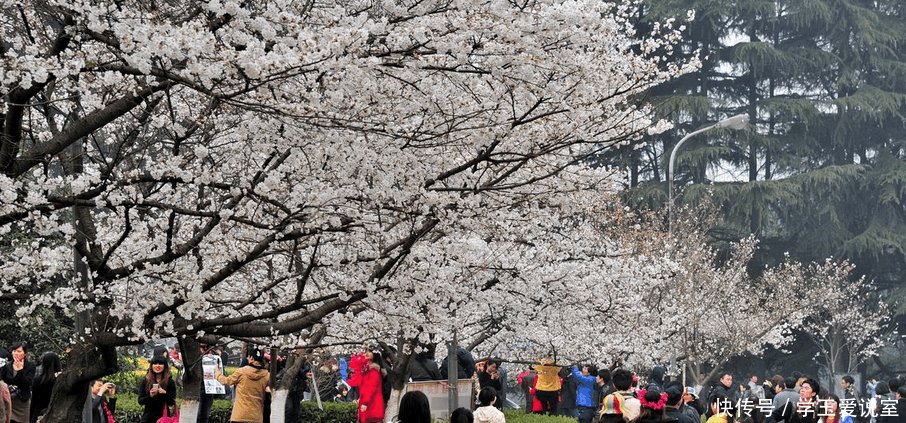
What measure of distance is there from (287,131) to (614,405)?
540 centimetres

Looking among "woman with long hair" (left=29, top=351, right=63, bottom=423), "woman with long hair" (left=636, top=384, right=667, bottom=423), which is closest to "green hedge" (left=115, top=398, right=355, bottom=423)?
"woman with long hair" (left=29, top=351, right=63, bottom=423)

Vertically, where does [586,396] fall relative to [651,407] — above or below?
above

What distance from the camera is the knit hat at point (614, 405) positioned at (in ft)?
40.7

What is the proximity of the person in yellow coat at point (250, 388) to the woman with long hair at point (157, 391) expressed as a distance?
80cm

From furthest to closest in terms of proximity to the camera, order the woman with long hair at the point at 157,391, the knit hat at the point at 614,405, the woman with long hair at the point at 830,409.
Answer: the woman with long hair at the point at 830,409 < the woman with long hair at the point at 157,391 < the knit hat at the point at 614,405

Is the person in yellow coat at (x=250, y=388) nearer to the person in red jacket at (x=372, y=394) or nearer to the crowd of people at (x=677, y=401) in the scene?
the person in red jacket at (x=372, y=394)

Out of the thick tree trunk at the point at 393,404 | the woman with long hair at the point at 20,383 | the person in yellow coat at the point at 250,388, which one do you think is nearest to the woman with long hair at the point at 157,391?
the person in yellow coat at the point at 250,388

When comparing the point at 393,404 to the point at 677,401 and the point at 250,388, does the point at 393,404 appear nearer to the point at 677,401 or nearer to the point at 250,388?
the point at 250,388

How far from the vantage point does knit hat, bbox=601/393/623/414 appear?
1241 cm

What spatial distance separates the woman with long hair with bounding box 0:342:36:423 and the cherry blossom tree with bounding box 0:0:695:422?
8.29 ft

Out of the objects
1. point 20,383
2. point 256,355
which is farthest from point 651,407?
point 20,383

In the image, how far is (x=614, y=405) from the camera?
12.5m

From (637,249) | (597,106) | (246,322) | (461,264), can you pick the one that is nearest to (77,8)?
(246,322)

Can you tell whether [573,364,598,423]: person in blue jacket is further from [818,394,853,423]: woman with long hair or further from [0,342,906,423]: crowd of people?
[818,394,853,423]: woman with long hair
